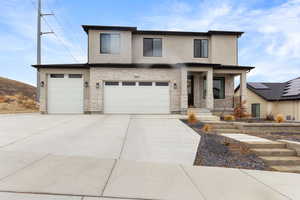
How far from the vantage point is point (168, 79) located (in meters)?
13.6

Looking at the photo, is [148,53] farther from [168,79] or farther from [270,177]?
[270,177]

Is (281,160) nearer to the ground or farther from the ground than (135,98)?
nearer to the ground

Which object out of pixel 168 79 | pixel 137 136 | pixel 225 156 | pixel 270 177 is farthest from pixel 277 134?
pixel 168 79

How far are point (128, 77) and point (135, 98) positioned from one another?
169 cm

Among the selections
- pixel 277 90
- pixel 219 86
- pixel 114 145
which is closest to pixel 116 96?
pixel 114 145

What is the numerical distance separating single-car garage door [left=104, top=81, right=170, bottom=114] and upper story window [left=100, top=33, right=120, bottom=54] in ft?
10.8

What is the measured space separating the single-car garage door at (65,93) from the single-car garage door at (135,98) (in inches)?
86.6

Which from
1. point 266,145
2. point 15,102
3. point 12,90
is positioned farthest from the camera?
point 12,90

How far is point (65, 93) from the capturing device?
13.7 m

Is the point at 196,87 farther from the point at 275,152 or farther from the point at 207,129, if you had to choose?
the point at 275,152

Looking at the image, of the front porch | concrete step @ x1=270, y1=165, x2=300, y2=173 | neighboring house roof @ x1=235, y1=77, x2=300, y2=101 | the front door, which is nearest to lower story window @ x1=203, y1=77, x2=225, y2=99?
the front porch

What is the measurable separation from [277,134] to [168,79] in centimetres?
797

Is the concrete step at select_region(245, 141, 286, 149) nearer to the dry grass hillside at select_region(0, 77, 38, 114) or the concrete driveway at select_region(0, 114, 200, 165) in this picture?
the concrete driveway at select_region(0, 114, 200, 165)

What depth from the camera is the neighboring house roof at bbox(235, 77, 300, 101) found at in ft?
50.1
